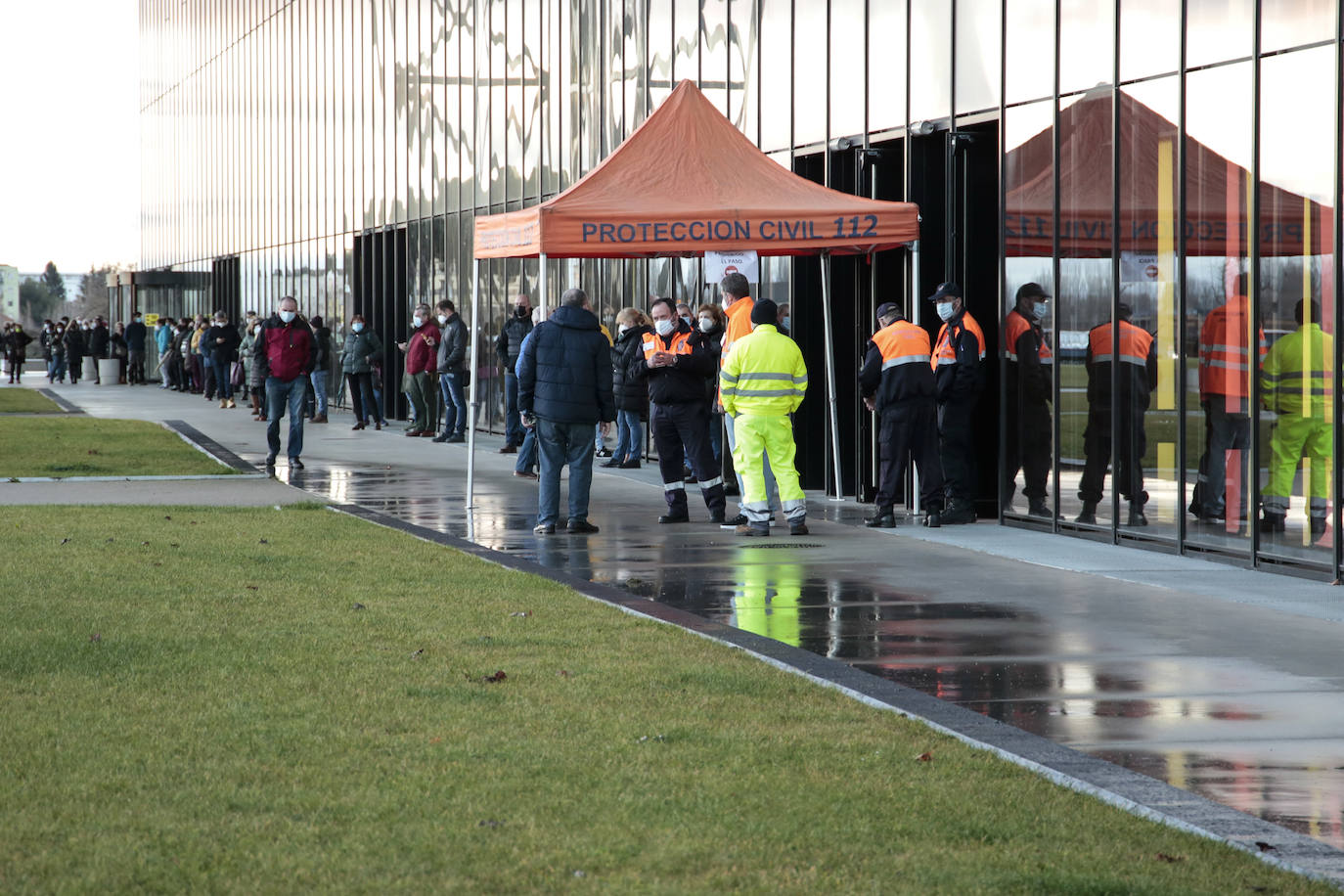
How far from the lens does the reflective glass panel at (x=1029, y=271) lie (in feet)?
48.6

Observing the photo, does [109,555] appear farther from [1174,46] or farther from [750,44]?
[750,44]

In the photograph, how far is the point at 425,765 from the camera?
243 inches

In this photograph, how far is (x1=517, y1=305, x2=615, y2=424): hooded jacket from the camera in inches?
564

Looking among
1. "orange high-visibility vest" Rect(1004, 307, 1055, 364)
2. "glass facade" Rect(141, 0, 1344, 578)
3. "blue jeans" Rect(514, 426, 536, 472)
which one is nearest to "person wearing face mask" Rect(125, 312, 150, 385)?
"glass facade" Rect(141, 0, 1344, 578)

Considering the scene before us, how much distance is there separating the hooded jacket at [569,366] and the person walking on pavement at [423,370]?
12.8 meters

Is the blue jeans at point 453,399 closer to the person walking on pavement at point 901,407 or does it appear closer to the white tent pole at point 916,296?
the white tent pole at point 916,296

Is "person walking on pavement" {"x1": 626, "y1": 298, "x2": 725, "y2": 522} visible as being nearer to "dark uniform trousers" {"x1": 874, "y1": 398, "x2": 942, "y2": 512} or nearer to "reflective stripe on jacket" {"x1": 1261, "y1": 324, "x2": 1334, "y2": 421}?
"dark uniform trousers" {"x1": 874, "y1": 398, "x2": 942, "y2": 512}

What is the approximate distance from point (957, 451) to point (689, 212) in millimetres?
2978

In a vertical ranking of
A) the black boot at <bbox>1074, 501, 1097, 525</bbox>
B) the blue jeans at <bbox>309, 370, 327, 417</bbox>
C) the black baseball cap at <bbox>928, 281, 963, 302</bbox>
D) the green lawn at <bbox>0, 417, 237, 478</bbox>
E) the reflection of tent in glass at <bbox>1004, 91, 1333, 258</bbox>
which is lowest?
the black boot at <bbox>1074, 501, 1097, 525</bbox>

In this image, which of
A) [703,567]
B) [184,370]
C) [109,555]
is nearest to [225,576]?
[109,555]

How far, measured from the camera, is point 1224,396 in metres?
12.7

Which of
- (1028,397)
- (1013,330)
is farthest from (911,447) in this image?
(1013,330)

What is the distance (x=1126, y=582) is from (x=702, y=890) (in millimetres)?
7296

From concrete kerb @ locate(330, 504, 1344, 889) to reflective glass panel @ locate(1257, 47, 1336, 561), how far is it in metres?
4.53
